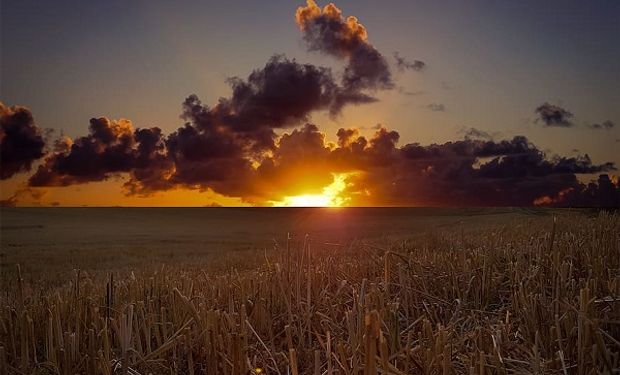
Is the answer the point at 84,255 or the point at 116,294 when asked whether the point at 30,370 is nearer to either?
the point at 116,294

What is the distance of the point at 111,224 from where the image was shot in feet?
170

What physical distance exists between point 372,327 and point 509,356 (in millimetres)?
1394

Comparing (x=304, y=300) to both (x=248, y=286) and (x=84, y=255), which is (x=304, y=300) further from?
(x=84, y=255)

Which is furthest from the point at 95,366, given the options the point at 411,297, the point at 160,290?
the point at 160,290

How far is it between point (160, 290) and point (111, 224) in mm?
49657

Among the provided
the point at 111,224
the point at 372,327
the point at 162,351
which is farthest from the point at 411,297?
the point at 111,224

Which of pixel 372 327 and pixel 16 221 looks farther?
pixel 16 221

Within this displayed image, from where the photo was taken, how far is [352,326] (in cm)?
238

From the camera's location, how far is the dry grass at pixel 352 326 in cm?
250

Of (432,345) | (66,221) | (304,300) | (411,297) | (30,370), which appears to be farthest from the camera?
(66,221)

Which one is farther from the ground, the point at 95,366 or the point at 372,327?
the point at 372,327

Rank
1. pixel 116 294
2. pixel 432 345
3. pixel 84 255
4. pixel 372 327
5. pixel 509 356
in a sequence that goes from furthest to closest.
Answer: pixel 84 255 → pixel 116 294 → pixel 509 356 → pixel 432 345 → pixel 372 327

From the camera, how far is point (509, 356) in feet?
9.65

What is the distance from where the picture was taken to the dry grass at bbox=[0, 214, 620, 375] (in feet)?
8.20
